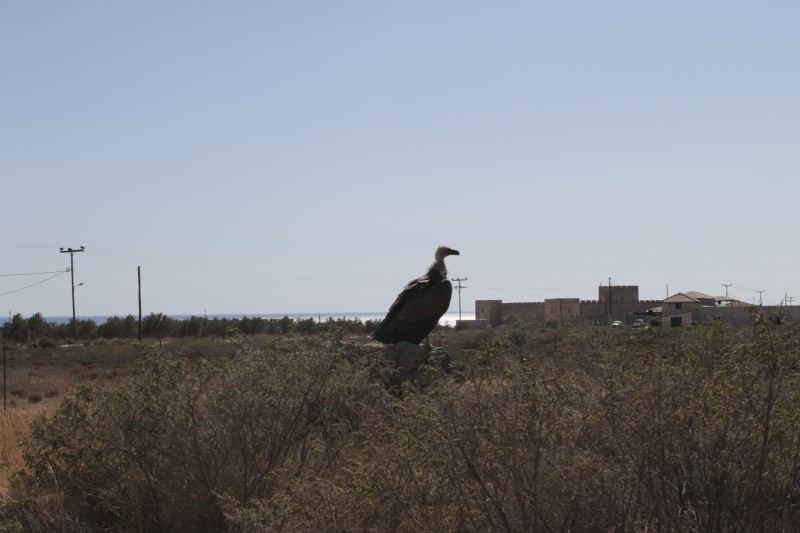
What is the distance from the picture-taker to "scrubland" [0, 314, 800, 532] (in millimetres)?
5562

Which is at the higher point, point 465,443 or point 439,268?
point 439,268

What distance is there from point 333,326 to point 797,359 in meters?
4.14

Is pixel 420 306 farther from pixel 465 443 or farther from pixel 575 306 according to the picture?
pixel 575 306

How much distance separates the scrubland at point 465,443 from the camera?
556 cm

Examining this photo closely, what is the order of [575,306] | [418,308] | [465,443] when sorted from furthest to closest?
[575,306] < [418,308] < [465,443]

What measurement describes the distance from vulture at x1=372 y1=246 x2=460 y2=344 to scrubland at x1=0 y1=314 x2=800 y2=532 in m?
5.19

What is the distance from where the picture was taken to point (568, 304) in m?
76.6

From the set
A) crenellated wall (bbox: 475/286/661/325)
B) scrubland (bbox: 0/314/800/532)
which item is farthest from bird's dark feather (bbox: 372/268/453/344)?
crenellated wall (bbox: 475/286/661/325)

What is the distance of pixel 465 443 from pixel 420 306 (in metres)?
8.18

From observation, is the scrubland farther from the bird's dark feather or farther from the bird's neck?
the bird's neck

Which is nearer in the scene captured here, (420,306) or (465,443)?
(465,443)

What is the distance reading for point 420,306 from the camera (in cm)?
1387

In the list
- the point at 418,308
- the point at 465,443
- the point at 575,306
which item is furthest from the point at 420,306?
the point at 575,306

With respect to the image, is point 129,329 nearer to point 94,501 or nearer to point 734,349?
point 94,501
